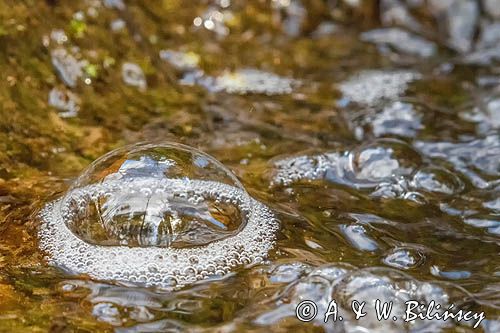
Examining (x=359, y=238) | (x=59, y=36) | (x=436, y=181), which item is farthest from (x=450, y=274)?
(x=59, y=36)

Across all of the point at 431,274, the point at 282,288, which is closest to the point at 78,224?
the point at 282,288

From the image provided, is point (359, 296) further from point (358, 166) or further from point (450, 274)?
point (358, 166)

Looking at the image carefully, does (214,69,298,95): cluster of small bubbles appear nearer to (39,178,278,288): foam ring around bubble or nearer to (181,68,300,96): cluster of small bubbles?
(181,68,300,96): cluster of small bubbles

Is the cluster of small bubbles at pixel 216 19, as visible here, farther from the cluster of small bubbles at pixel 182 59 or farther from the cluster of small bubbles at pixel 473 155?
the cluster of small bubbles at pixel 473 155

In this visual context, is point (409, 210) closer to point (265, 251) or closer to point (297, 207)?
point (297, 207)

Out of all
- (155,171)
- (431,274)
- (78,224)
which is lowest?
(431,274)
